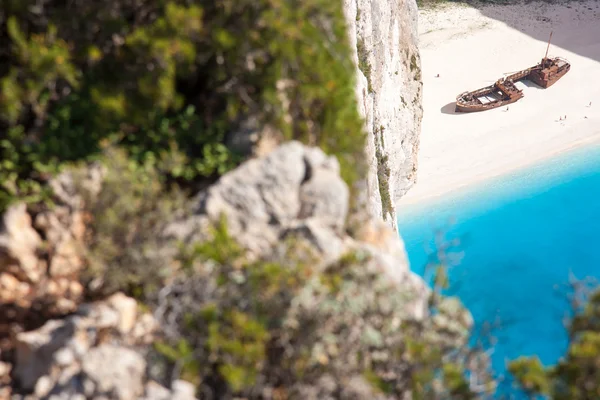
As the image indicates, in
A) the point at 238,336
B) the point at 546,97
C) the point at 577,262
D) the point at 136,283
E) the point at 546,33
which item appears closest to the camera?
the point at 238,336

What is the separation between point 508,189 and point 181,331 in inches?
1395

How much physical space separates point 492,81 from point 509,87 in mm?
2803

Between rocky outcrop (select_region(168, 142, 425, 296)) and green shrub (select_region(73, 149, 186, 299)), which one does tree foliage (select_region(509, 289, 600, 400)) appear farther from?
green shrub (select_region(73, 149, 186, 299))

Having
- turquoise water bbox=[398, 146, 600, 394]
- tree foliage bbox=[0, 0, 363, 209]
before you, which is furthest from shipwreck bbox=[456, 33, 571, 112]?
tree foliage bbox=[0, 0, 363, 209]

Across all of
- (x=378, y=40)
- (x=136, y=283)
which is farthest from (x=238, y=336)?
(x=378, y=40)

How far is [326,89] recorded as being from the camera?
407 inches

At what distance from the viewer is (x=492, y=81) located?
52.6 meters

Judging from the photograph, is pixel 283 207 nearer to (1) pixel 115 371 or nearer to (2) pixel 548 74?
(1) pixel 115 371

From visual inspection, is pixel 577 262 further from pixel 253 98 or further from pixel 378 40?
pixel 253 98

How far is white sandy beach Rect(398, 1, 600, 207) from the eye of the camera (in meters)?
42.4

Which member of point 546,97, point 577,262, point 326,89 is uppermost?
point 326,89

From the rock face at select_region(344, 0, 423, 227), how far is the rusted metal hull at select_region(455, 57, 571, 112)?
9155mm

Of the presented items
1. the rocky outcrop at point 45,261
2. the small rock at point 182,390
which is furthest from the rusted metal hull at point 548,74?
the small rock at point 182,390

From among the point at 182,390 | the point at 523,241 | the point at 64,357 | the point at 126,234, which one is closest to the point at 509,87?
the point at 523,241
